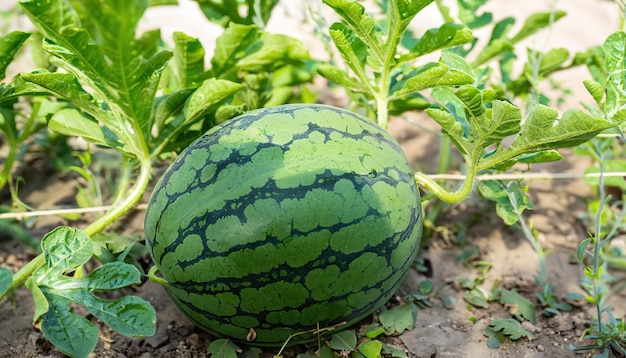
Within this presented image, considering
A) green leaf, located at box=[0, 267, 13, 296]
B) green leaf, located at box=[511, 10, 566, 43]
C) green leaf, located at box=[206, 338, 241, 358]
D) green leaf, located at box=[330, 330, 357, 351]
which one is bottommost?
green leaf, located at box=[330, 330, 357, 351]

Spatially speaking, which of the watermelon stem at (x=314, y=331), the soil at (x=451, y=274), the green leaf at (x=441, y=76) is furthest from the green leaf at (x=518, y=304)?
the green leaf at (x=441, y=76)

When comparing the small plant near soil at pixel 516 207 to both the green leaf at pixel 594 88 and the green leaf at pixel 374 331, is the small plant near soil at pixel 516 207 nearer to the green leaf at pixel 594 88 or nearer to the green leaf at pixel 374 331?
the green leaf at pixel 594 88

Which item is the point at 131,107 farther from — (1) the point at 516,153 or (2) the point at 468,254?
(2) the point at 468,254

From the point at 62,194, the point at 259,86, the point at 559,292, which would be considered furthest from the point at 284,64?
the point at 559,292

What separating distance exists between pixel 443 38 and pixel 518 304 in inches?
34.4

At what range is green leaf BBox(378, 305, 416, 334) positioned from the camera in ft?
5.93

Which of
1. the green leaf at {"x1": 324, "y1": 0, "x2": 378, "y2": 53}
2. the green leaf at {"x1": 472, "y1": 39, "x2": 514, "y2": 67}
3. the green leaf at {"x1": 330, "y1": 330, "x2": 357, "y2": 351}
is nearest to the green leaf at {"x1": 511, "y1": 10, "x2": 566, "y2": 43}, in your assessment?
the green leaf at {"x1": 472, "y1": 39, "x2": 514, "y2": 67}

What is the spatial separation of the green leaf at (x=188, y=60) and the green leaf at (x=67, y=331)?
83 centimetres

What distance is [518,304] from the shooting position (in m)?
1.94

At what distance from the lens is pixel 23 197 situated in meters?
2.52

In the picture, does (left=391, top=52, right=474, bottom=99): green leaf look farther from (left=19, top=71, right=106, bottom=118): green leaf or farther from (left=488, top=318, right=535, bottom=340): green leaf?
(left=19, top=71, right=106, bottom=118): green leaf

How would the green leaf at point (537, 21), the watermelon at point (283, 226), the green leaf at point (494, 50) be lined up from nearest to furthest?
the watermelon at point (283, 226) → the green leaf at point (494, 50) → the green leaf at point (537, 21)

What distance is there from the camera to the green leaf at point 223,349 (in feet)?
5.52

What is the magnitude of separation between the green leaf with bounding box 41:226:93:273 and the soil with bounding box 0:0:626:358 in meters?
0.34
